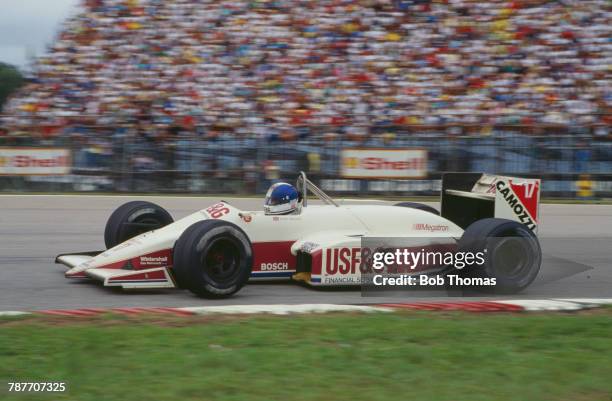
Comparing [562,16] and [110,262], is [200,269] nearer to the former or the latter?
[110,262]

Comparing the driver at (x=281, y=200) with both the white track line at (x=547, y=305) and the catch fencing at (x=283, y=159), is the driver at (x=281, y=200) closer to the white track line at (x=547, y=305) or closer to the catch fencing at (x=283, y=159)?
the white track line at (x=547, y=305)

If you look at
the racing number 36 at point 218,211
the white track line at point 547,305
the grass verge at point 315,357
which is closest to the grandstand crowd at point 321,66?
the racing number 36 at point 218,211

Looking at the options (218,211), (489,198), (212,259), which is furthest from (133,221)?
(489,198)

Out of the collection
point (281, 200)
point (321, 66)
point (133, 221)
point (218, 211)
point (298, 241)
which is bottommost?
point (298, 241)

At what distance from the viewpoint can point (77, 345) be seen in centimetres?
507

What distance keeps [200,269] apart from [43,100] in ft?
36.0

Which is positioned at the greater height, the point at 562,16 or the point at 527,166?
the point at 562,16

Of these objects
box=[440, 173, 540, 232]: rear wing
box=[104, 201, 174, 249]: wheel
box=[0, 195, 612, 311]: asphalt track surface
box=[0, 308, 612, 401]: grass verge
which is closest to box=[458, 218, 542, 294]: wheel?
box=[0, 195, 612, 311]: asphalt track surface

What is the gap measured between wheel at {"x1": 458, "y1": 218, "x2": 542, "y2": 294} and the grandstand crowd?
796cm

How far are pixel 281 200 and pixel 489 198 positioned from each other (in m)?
2.09

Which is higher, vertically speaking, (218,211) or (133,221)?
(218,211)

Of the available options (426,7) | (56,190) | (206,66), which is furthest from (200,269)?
(426,7)

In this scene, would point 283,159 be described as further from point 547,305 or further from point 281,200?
point 547,305

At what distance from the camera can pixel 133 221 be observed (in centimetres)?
831
